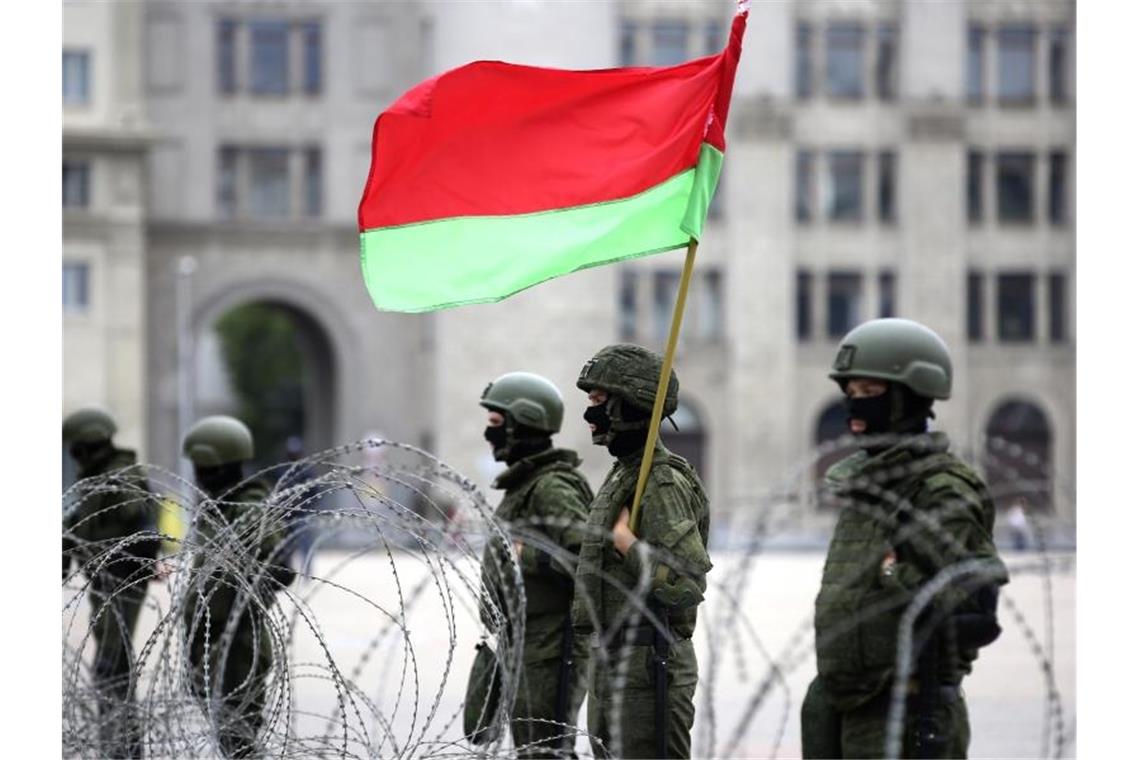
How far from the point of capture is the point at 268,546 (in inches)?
404

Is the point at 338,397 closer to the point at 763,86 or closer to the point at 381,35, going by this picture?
the point at 381,35

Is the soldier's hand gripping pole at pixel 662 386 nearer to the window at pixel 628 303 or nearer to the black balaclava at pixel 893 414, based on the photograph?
the black balaclava at pixel 893 414

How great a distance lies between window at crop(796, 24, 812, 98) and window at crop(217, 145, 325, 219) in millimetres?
11471

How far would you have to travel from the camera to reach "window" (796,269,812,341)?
48.3 metres

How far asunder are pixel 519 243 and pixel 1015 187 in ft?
139

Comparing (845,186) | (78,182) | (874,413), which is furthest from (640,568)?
(845,186)

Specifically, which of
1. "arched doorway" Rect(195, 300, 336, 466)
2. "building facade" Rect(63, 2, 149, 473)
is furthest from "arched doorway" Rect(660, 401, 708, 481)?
"arched doorway" Rect(195, 300, 336, 466)

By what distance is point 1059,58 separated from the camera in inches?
1875

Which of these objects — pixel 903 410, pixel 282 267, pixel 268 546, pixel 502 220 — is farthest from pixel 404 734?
pixel 282 267

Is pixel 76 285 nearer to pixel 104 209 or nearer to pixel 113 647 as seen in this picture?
pixel 104 209

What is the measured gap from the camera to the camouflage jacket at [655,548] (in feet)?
22.8

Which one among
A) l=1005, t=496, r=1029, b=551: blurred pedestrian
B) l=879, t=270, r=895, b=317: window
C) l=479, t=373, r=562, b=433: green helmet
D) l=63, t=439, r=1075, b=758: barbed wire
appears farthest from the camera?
l=879, t=270, r=895, b=317: window

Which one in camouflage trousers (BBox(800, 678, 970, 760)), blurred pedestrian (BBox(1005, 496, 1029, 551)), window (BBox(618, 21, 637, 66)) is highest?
window (BBox(618, 21, 637, 66))

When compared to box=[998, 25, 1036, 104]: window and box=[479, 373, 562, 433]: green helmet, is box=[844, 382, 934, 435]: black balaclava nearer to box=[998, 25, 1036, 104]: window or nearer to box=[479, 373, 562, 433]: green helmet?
box=[479, 373, 562, 433]: green helmet
